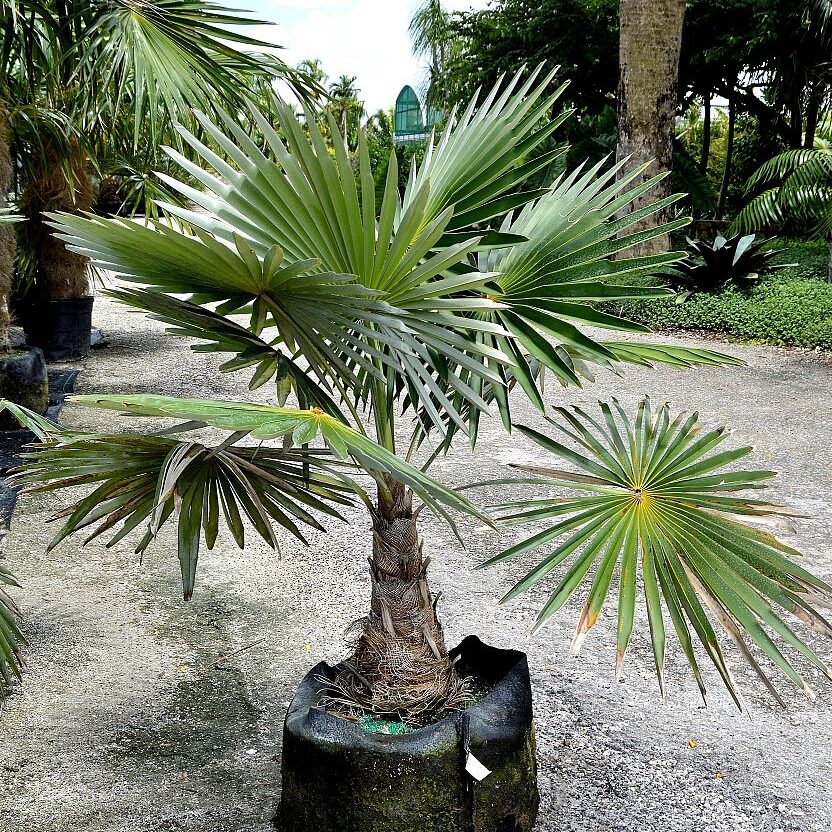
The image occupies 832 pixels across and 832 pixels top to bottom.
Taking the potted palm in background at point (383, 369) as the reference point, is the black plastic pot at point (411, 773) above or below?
below

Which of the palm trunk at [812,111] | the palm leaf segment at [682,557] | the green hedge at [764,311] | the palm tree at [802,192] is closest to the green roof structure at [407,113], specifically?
the palm trunk at [812,111]

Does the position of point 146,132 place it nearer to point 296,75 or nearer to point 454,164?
point 296,75

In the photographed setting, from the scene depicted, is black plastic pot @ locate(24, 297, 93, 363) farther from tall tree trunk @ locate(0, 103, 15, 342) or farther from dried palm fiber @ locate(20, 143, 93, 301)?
tall tree trunk @ locate(0, 103, 15, 342)

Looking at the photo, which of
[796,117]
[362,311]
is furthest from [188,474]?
[796,117]

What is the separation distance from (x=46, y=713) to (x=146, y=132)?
19.5 feet

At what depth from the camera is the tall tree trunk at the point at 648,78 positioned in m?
9.43

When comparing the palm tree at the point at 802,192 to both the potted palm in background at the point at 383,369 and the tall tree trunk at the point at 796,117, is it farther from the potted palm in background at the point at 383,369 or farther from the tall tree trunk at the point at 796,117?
the potted palm in background at the point at 383,369

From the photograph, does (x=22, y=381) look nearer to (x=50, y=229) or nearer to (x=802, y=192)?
(x=50, y=229)

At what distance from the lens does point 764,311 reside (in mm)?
9180

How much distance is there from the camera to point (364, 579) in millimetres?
4094

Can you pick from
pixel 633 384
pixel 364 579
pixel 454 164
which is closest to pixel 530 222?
pixel 454 164

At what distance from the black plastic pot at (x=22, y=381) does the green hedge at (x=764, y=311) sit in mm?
6141

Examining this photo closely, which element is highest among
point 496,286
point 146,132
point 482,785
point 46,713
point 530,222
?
point 146,132

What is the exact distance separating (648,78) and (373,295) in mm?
9029
